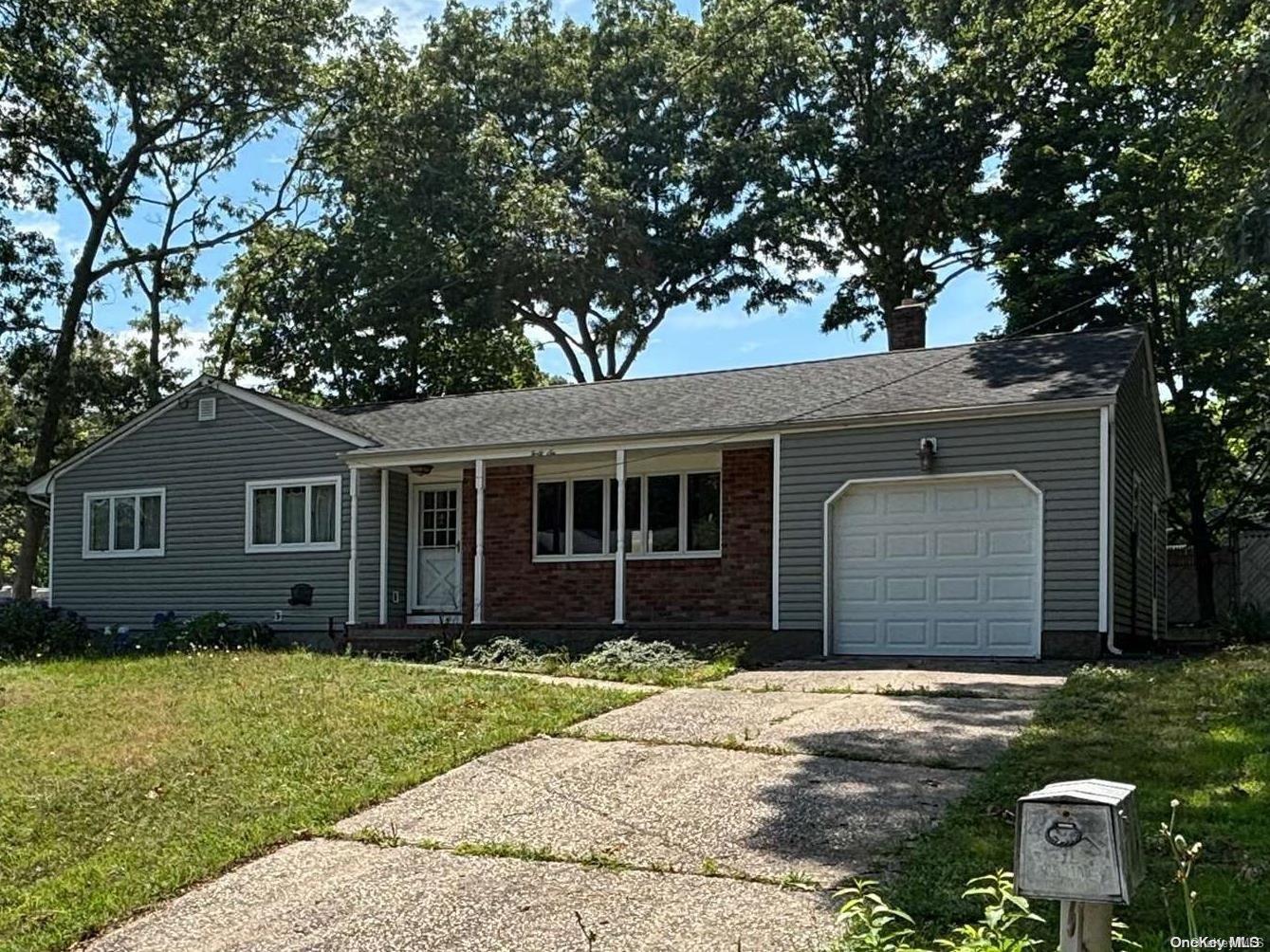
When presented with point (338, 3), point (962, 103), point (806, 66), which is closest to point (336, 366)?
point (338, 3)

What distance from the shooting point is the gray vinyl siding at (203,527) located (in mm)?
18188

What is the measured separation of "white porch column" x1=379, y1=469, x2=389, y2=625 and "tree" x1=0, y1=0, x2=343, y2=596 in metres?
13.6

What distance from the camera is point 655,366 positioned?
36406 mm

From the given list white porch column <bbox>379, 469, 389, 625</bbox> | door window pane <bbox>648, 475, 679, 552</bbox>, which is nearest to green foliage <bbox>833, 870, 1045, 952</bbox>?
door window pane <bbox>648, 475, 679, 552</bbox>

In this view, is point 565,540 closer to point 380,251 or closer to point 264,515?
point 264,515

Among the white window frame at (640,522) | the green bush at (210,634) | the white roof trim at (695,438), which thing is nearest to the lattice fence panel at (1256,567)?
the white roof trim at (695,438)

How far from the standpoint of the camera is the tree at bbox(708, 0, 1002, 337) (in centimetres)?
2986

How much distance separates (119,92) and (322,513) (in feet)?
53.0

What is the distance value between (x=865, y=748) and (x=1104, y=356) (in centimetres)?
874

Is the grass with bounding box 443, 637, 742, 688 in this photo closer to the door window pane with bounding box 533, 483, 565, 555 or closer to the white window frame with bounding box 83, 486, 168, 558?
the door window pane with bounding box 533, 483, 565, 555

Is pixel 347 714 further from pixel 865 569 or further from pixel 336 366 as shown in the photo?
pixel 336 366

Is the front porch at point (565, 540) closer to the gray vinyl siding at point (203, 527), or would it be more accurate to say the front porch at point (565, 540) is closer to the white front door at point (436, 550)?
the white front door at point (436, 550)

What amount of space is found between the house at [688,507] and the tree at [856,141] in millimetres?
11330

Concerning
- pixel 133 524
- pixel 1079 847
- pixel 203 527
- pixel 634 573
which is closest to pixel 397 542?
pixel 203 527
